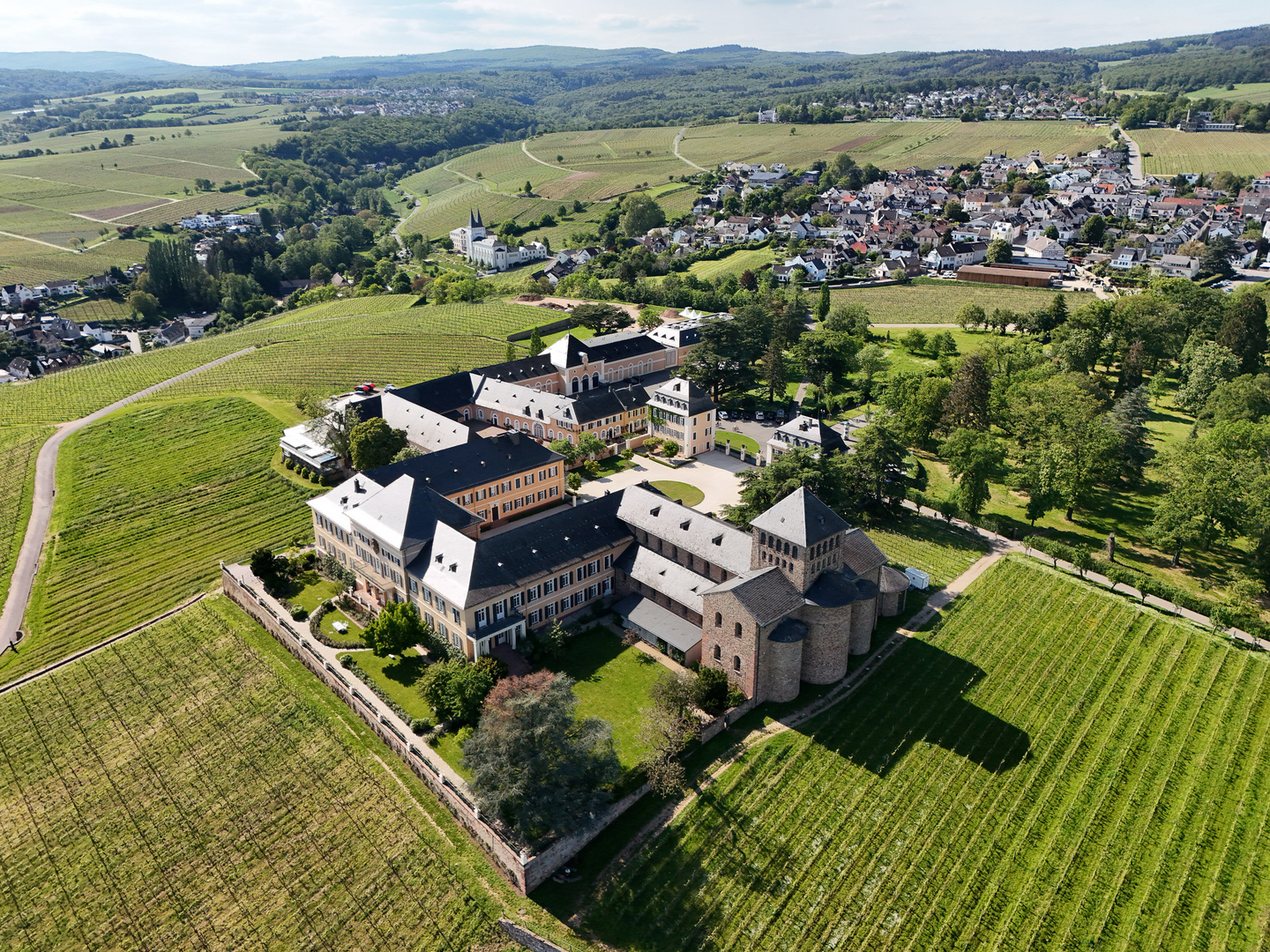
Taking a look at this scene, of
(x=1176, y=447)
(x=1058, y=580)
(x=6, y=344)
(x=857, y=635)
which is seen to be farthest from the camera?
(x=6, y=344)

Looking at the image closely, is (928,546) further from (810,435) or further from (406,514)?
(406,514)

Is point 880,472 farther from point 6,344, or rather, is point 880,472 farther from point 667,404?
point 6,344

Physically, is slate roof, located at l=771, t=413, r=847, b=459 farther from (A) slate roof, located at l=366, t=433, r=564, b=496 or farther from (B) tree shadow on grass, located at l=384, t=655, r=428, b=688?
(B) tree shadow on grass, located at l=384, t=655, r=428, b=688

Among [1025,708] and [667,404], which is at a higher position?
[667,404]

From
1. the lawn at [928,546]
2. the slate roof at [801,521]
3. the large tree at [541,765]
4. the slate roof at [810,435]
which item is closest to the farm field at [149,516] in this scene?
the large tree at [541,765]

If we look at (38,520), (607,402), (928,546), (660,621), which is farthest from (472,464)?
(38,520)

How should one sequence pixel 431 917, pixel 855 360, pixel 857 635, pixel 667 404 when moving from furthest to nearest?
pixel 855 360 → pixel 667 404 → pixel 857 635 → pixel 431 917

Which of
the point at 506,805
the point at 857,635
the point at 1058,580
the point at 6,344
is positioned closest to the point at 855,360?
the point at 1058,580
